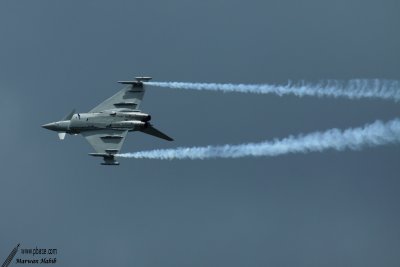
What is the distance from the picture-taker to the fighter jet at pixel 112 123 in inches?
7160

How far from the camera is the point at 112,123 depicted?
18250cm

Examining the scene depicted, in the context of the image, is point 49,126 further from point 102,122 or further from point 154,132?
point 154,132

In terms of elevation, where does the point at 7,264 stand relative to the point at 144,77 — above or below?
below

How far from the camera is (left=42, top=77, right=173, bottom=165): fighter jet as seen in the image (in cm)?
18188

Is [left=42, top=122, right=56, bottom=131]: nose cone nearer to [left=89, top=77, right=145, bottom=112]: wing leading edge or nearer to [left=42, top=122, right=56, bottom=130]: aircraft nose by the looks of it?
[left=42, top=122, right=56, bottom=130]: aircraft nose

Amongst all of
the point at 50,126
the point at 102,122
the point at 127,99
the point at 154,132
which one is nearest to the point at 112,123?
the point at 102,122

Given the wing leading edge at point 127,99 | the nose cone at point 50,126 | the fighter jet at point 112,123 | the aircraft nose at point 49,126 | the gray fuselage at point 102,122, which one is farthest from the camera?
the aircraft nose at point 49,126

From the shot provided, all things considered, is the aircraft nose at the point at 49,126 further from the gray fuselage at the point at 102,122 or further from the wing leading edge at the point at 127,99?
the wing leading edge at the point at 127,99

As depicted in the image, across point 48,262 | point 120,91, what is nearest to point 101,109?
point 120,91

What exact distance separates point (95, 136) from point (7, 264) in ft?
45.9

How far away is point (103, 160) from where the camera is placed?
182 meters

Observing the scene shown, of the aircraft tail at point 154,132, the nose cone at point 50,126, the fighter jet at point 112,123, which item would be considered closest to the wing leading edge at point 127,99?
the fighter jet at point 112,123

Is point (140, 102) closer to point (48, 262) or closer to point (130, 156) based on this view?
point (130, 156)

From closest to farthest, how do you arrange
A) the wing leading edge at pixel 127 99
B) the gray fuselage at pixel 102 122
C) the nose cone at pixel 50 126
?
the gray fuselage at pixel 102 122
the wing leading edge at pixel 127 99
the nose cone at pixel 50 126
